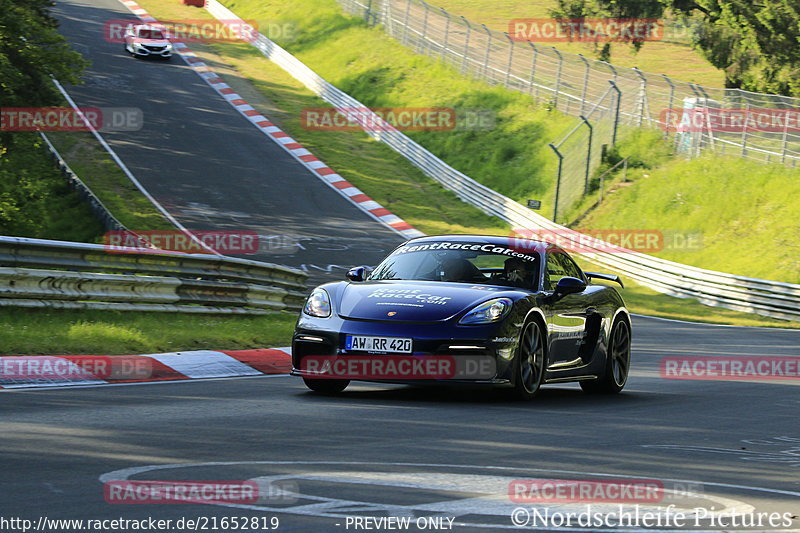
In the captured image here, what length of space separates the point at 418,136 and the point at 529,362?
35.1 meters

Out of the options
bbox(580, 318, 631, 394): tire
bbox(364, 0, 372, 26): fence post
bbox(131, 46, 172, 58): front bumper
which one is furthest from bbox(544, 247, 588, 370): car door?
bbox(364, 0, 372, 26): fence post

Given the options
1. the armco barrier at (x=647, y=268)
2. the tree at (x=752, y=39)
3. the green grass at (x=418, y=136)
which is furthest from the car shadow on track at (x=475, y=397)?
the tree at (x=752, y=39)

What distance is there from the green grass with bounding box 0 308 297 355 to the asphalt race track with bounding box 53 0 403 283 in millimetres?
11506

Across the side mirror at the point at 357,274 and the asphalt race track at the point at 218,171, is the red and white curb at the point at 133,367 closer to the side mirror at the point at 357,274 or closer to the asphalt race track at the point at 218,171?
the side mirror at the point at 357,274

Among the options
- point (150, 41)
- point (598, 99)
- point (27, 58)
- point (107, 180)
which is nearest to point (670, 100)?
point (598, 99)

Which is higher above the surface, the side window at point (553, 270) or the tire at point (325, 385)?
the side window at point (553, 270)

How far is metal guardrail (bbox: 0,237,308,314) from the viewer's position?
11.6m

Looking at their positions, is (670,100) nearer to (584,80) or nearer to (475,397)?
(584,80)

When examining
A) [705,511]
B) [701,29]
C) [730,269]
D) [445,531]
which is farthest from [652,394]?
[701,29]

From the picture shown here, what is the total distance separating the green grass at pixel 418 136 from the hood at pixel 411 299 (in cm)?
1684

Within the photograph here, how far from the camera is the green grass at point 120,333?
10.5 meters

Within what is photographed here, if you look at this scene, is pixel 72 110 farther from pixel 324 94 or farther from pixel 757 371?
pixel 757 371

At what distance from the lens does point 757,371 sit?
14.5 metres

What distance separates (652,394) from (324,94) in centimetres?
3728
